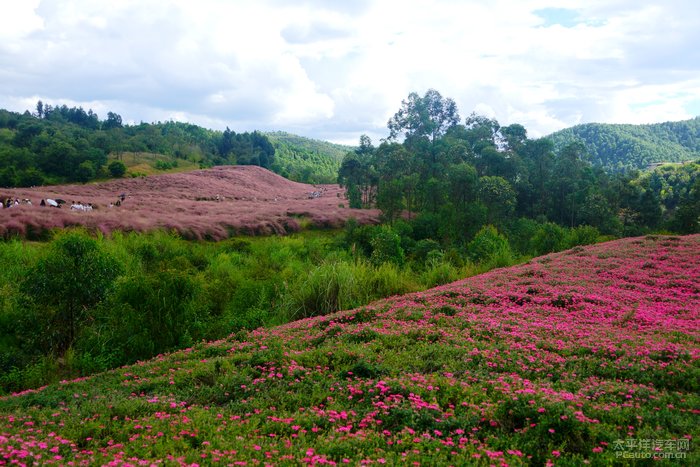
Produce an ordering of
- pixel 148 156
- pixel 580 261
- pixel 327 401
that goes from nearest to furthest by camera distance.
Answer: pixel 327 401 < pixel 580 261 < pixel 148 156

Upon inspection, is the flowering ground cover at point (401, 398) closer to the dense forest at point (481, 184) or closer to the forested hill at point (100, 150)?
the dense forest at point (481, 184)

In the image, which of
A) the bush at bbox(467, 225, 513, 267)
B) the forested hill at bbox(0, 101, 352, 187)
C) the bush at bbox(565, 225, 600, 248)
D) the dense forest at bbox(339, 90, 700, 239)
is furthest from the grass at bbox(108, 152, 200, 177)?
the bush at bbox(565, 225, 600, 248)

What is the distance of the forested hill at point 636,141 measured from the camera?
456ft

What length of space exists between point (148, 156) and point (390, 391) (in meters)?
79.8

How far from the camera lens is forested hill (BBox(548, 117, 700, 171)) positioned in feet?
456

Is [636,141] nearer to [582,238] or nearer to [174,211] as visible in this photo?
[582,238]

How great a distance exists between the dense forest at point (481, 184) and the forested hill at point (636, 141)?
277 ft

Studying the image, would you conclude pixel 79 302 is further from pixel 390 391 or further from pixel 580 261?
pixel 580 261

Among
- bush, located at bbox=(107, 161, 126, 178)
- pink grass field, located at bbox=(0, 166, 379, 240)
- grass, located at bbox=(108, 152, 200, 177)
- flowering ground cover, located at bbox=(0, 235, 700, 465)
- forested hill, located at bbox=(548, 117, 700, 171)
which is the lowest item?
flowering ground cover, located at bbox=(0, 235, 700, 465)

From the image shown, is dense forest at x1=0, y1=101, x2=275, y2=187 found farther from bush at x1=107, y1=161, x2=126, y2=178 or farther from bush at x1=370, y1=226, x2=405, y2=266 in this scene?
bush at x1=370, y1=226, x2=405, y2=266

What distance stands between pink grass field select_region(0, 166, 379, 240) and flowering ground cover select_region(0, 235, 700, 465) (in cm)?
1898

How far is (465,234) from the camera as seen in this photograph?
114ft

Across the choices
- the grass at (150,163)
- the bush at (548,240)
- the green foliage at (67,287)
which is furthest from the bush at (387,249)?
the grass at (150,163)

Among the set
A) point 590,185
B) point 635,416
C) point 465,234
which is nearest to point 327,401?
point 635,416
